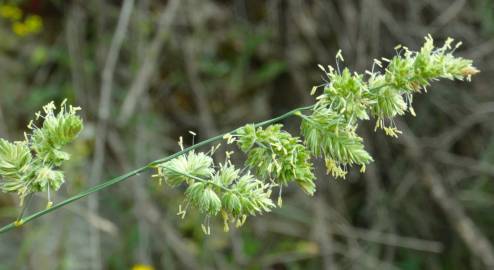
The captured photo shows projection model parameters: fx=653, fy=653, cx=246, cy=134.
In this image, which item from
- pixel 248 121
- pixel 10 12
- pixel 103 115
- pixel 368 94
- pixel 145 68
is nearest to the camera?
pixel 368 94

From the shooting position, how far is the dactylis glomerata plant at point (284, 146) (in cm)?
118

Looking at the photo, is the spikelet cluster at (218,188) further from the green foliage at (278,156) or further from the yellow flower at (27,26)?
the yellow flower at (27,26)

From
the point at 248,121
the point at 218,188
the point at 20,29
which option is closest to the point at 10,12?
the point at 20,29

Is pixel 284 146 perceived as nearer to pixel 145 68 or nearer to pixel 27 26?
pixel 145 68

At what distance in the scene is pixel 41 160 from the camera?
127 centimetres

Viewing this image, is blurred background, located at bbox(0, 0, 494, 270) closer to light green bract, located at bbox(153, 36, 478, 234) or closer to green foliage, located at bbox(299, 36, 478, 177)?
light green bract, located at bbox(153, 36, 478, 234)

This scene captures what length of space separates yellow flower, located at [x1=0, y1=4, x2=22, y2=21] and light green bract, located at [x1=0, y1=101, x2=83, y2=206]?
2.79 meters

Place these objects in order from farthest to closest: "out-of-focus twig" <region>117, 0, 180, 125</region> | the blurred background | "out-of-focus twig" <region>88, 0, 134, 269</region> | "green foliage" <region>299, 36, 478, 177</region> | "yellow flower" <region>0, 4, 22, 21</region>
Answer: "yellow flower" <region>0, 4, 22, 21</region> → the blurred background → "out-of-focus twig" <region>117, 0, 180, 125</region> → "out-of-focus twig" <region>88, 0, 134, 269</region> → "green foliage" <region>299, 36, 478, 177</region>

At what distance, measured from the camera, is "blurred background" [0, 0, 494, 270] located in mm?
3477

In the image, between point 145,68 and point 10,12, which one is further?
point 10,12

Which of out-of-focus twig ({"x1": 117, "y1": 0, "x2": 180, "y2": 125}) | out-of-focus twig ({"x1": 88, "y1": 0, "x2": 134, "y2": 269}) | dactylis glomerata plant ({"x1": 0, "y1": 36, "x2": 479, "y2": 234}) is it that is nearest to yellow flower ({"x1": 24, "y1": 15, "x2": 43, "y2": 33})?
out-of-focus twig ({"x1": 117, "y1": 0, "x2": 180, "y2": 125})

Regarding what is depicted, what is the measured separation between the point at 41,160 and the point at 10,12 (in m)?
2.83

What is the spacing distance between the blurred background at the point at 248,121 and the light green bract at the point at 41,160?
77.2 inches

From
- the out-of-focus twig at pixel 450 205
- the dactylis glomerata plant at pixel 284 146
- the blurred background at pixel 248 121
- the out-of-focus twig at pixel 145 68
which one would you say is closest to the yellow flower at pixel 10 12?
the blurred background at pixel 248 121
